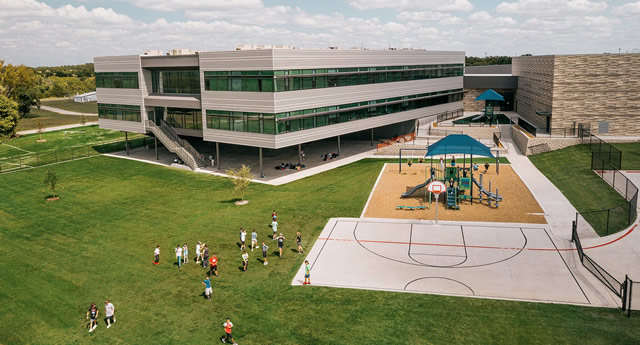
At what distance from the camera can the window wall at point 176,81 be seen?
58.3 metres

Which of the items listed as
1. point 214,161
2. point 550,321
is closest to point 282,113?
point 214,161

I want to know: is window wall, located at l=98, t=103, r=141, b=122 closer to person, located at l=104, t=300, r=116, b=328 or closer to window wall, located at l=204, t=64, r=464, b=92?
window wall, located at l=204, t=64, r=464, b=92

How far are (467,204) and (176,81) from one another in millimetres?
38326

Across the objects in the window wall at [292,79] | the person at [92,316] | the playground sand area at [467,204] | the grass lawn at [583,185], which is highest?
the window wall at [292,79]

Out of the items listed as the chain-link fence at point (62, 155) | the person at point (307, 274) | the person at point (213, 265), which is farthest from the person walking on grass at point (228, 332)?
the chain-link fence at point (62, 155)

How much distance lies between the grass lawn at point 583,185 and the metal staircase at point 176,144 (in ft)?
124

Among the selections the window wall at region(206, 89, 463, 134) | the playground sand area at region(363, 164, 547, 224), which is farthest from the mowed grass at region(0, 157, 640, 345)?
the window wall at region(206, 89, 463, 134)

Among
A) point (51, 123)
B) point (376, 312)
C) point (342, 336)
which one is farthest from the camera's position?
point (51, 123)

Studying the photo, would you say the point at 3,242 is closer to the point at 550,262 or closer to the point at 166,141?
the point at 166,141

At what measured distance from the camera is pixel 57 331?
2356cm

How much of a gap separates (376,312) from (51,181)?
36.1 meters

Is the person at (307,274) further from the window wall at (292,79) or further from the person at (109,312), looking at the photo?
the window wall at (292,79)

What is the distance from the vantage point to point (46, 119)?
377 feet

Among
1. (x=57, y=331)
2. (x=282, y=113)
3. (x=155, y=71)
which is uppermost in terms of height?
(x=155, y=71)
